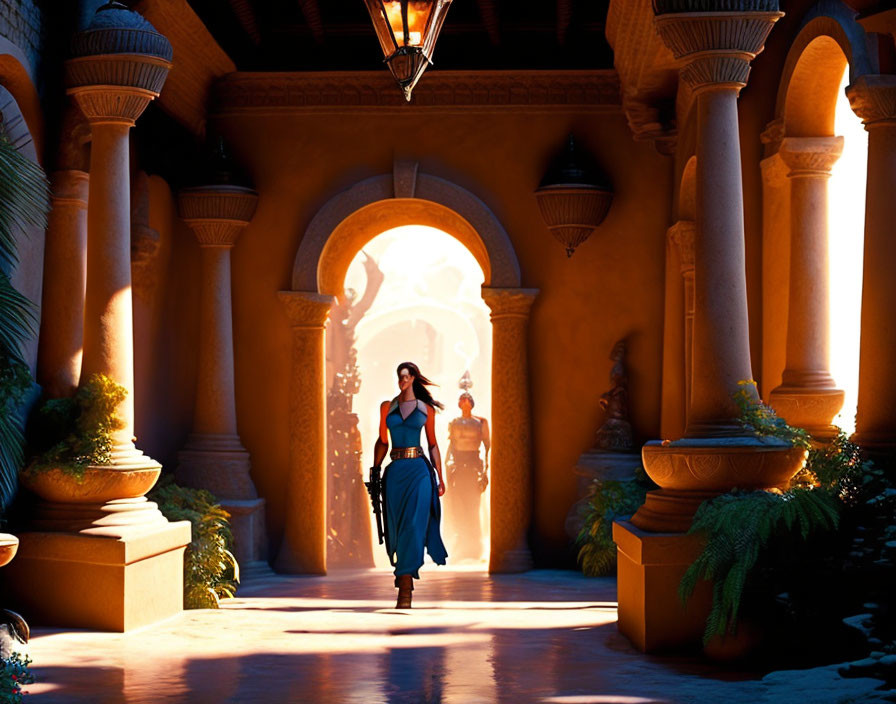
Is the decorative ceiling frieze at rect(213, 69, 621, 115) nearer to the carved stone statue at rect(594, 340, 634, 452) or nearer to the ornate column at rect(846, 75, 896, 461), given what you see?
the carved stone statue at rect(594, 340, 634, 452)

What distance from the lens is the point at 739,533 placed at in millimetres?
5922

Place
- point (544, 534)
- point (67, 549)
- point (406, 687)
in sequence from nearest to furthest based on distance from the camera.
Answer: point (406, 687) < point (67, 549) < point (544, 534)

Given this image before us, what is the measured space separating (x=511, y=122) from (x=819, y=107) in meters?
4.50

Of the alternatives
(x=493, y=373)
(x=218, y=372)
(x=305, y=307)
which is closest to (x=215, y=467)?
(x=218, y=372)

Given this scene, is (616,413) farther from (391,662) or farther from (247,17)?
(391,662)

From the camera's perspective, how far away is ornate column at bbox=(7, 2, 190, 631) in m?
7.59

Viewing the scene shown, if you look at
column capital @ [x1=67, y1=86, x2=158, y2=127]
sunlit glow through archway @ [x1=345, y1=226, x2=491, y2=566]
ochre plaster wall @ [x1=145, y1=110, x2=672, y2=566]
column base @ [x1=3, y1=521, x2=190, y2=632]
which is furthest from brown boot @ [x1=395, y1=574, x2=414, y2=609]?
sunlit glow through archway @ [x1=345, y1=226, x2=491, y2=566]

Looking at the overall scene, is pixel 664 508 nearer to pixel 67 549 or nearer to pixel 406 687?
pixel 406 687

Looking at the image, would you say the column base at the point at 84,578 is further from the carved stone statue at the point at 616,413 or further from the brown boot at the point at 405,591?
the carved stone statue at the point at 616,413

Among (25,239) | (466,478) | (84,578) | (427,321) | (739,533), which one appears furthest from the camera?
(427,321)

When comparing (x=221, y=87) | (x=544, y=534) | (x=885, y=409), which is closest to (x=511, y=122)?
(x=221, y=87)

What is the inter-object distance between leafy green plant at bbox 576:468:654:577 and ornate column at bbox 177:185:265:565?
329 cm

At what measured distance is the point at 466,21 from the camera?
501 inches

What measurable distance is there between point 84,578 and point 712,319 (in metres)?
4.13
